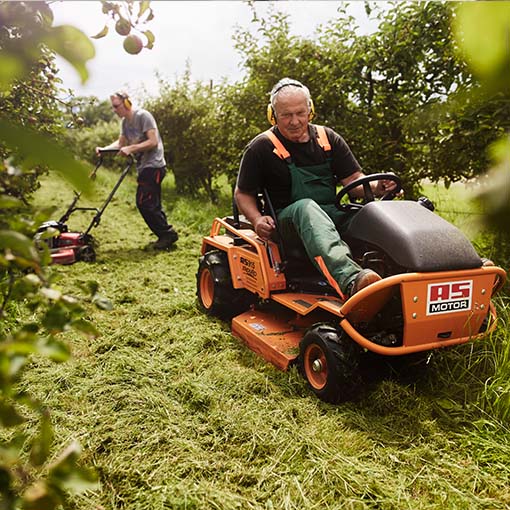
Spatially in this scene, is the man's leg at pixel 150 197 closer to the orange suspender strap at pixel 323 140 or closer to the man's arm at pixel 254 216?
the man's arm at pixel 254 216

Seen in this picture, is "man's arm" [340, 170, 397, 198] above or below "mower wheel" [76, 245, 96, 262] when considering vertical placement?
above

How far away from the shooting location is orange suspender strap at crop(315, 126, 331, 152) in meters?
2.99

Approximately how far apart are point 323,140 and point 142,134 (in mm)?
3080

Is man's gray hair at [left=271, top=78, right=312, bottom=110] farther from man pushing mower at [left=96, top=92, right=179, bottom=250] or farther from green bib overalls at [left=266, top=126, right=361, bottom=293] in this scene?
man pushing mower at [left=96, top=92, right=179, bottom=250]

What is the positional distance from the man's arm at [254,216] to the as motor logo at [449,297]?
A: 3.19ft

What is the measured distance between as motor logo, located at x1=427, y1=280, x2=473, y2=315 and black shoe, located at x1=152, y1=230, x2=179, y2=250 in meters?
3.90


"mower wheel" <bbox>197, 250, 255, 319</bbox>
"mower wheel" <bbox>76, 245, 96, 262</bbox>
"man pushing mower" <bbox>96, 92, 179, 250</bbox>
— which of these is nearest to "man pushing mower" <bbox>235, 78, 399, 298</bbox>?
"mower wheel" <bbox>197, 250, 255, 319</bbox>

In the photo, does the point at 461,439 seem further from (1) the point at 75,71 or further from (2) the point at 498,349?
(1) the point at 75,71

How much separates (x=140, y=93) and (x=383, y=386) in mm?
9606

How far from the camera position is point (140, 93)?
416 inches

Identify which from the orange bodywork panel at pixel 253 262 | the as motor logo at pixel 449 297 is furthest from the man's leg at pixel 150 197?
the as motor logo at pixel 449 297

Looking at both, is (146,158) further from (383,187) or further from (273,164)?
(383,187)

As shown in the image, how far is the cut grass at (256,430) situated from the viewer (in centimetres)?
171

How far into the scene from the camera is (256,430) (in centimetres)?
207
